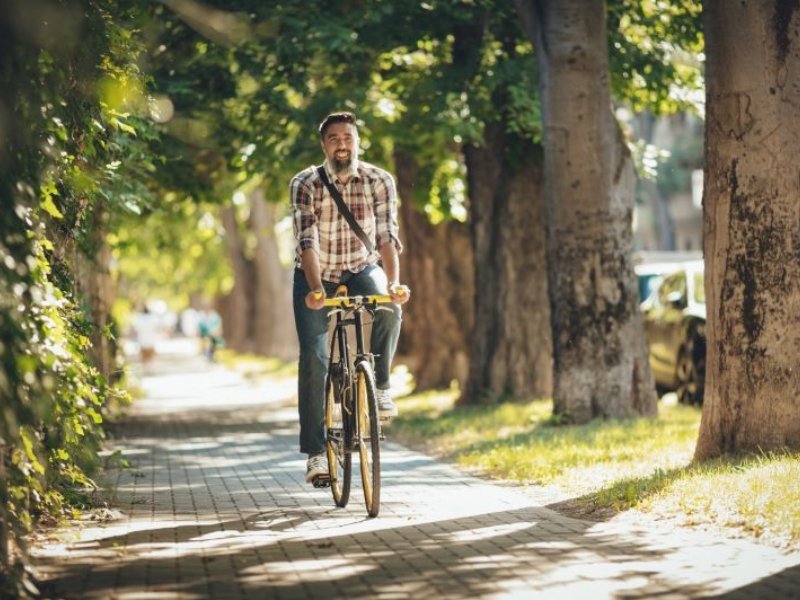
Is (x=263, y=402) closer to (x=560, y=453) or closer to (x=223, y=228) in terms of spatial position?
(x=560, y=453)

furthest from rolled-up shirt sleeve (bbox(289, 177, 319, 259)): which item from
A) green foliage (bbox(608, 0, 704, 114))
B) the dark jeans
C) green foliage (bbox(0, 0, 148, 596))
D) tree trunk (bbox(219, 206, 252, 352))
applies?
tree trunk (bbox(219, 206, 252, 352))

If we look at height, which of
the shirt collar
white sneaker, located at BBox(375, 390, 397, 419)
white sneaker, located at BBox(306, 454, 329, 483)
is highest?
the shirt collar

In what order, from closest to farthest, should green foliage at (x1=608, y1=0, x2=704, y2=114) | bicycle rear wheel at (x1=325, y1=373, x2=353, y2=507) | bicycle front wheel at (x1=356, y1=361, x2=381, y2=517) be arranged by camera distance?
1. bicycle front wheel at (x1=356, y1=361, x2=381, y2=517)
2. bicycle rear wheel at (x1=325, y1=373, x2=353, y2=507)
3. green foliage at (x1=608, y1=0, x2=704, y2=114)

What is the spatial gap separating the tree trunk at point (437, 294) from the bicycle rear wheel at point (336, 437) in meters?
13.8

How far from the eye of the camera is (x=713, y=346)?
11.0 meters

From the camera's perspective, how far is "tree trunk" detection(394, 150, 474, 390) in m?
24.0

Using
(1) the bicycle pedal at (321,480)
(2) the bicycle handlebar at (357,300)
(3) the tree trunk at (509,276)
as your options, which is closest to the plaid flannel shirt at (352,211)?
(2) the bicycle handlebar at (357,300)

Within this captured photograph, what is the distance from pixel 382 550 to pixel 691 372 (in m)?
12.2

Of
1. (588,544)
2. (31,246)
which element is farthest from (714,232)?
(31,246)

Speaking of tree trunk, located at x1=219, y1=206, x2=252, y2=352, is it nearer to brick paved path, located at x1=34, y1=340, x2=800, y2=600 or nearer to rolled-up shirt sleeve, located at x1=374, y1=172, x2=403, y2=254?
brick paved path, located at x1=34, y1=340, x2=800, y2=600

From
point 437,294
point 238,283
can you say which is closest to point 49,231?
point 437,294

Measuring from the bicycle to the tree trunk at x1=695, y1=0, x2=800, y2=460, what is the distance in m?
2.64

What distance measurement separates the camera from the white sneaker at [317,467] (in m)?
9.85

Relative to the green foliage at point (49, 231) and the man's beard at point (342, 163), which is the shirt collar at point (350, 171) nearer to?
the man's beard at point (342, 163)
